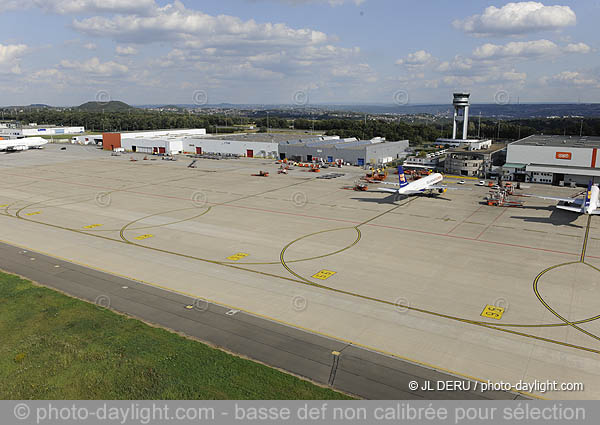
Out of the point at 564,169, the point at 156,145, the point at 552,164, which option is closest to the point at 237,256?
the point at 564,169

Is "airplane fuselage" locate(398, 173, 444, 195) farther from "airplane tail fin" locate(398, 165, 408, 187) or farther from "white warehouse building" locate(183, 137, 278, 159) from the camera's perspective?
"white warehouse building" locate(183, 137, 278, 159)

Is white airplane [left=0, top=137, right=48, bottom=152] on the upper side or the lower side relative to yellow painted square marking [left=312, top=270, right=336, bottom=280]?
upper

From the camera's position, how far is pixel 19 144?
15938cm

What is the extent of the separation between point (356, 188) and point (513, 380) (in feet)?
204

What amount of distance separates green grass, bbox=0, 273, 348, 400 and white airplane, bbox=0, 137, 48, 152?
154 m

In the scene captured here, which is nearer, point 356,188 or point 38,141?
point 356,188

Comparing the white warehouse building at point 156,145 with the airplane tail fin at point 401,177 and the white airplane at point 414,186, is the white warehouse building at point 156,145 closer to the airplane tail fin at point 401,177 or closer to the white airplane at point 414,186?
the white airplane at point 414,186

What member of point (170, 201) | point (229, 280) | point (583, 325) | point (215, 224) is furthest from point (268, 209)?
point (583, 325)

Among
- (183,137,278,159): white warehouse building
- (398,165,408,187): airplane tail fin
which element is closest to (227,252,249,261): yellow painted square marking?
(398,165,408,187): airplane tail fin

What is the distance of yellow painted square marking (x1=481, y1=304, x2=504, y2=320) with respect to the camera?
3209 centimetres

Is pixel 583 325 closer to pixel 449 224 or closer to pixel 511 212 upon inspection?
pixel 449 224

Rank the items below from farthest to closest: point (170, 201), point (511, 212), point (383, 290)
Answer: point (170, 201) < point (511, 212) < point (383, 290)

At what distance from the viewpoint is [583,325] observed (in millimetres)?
30797
